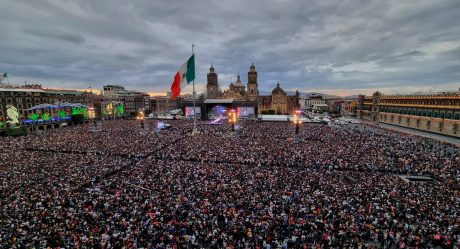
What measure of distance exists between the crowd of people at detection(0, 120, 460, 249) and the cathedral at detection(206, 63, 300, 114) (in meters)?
68.0

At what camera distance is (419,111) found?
56.3m

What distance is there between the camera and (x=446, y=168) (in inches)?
833

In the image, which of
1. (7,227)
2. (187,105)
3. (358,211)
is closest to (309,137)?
(358,211)

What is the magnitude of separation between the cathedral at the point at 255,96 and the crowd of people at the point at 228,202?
68.0 m

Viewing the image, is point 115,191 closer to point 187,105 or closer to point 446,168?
point 446,168

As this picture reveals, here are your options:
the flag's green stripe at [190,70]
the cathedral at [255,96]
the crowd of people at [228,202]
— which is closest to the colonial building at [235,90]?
the cathedral at [255,96]

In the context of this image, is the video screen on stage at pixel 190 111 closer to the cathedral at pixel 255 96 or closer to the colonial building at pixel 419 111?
the cathedral at pixel 255 96

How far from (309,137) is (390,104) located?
47.3 m

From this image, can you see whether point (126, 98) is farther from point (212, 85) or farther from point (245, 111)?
point (245, 111)

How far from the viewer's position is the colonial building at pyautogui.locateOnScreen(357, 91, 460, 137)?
4603 centimetres

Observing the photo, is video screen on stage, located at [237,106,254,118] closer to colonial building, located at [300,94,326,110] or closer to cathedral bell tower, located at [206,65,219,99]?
cathedral bell tower, located at [206,65,219,99]

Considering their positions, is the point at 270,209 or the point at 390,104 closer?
the point at 270,209

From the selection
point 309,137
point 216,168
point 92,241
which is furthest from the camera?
point 309,137

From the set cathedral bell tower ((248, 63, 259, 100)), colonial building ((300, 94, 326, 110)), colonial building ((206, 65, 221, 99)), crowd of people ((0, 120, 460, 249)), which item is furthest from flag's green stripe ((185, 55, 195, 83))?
colonial building ((300, 94, 326, 110))
